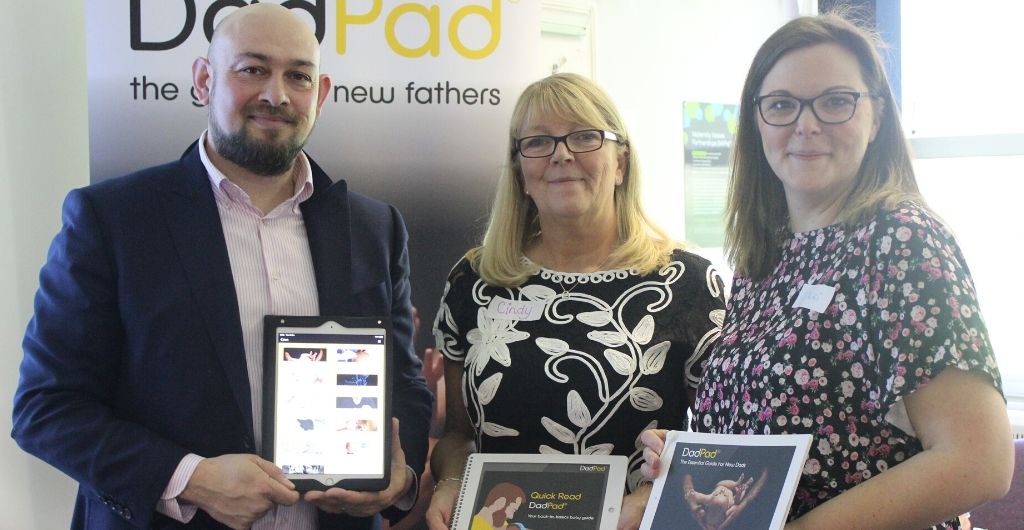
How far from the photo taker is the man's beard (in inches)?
95.0

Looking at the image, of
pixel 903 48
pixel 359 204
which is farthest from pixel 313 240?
pixel 903 48

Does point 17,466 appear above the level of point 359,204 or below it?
below

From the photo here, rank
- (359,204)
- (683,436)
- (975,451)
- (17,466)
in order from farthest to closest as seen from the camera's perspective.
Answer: (17,466)
(359,204)
(683,436)
(975,451)

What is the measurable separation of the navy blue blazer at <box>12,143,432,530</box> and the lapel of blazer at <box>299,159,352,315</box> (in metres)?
0.01

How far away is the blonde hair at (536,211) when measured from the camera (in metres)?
2.69

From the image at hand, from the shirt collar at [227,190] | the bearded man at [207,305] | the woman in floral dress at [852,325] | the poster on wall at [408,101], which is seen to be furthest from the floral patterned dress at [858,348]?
the poster on wall at [408,101]

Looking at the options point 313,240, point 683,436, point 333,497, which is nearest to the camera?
point 683,436

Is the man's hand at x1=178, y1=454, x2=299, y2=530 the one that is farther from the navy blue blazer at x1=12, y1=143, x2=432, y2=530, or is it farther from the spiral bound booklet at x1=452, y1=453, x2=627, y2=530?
the spiral bound booklet at x1=452, y1=453, x2=627, y2=530

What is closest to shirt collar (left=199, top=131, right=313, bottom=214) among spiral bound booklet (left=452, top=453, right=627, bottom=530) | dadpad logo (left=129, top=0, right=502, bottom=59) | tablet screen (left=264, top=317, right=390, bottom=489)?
tablet screen (left=264, top=317, right=390, bottom=489)

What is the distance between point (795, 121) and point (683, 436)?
719 mm

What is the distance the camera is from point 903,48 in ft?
15.7

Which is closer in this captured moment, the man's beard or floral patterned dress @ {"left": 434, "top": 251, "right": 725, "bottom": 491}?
the man's beard

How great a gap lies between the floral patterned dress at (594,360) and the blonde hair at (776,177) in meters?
0.26

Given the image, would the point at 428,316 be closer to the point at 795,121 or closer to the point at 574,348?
the point at 574,348
